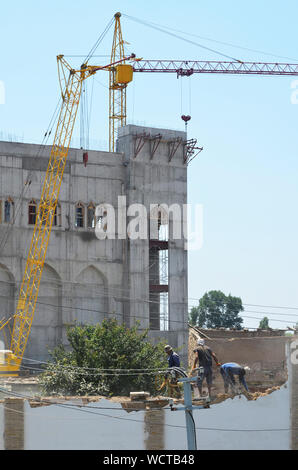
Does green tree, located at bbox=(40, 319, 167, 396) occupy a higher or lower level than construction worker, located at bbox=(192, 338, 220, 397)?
higher

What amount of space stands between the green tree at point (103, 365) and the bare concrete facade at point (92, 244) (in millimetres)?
24537

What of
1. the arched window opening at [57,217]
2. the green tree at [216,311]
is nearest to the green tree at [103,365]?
the arched window opening at [57,217]

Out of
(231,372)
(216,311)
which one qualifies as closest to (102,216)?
(231,372)

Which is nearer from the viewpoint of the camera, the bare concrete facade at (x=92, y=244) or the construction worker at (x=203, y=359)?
the construction worker at (x=203, y=359)

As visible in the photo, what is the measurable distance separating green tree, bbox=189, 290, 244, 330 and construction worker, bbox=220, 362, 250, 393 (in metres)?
126

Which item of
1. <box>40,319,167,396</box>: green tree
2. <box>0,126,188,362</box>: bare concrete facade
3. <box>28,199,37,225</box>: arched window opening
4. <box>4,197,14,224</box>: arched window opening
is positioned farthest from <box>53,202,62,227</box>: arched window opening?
<box>40,319,167,396</box>: green tree

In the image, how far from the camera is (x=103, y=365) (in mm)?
49250

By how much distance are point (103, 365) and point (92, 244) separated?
32.0 m

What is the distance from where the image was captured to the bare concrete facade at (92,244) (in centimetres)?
7775

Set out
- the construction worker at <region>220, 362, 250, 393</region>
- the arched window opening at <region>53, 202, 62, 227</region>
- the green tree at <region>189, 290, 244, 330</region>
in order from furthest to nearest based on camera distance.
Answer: the green tree at <region>189, 290, 244, 330</region>, the arched window opening at <region>53, 202, 62, 227</region>, the construction worker at <region>220, 362, 250, 393</region>

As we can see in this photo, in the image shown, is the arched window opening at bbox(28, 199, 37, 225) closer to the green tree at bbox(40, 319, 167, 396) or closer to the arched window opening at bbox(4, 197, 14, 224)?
the arched window opening at bbox(4, 197, 14, 224)

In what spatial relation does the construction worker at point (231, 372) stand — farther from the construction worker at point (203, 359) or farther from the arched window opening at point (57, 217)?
the arched window opening at point (57, 217)

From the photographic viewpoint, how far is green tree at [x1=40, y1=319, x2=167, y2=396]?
151 ft

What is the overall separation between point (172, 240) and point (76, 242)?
9446mm
